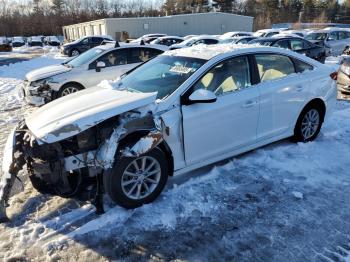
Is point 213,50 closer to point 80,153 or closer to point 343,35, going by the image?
point 80,153

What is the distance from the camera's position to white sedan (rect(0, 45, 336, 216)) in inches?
137

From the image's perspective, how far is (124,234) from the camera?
3434 millimetres

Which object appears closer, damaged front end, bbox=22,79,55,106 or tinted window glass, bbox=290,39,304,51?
damaged front end, bbox=22,79,55,106

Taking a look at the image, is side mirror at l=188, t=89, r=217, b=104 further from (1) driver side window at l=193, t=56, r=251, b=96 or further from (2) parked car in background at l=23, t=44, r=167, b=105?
(2) parked car in background at l=23, t=44, r=167, b=105

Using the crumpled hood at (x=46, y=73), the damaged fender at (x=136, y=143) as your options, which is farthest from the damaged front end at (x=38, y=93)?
the damaged fender at (x=136, y=143)

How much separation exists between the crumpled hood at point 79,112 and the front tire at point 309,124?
2.73 m

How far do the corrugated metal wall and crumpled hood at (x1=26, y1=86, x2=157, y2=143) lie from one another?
44164 mm

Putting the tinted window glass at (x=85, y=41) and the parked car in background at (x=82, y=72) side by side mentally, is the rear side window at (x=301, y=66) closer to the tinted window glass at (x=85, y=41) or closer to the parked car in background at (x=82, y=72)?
the parked car in background at (x=82, y=72)

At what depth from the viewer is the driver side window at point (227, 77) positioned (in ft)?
14.1

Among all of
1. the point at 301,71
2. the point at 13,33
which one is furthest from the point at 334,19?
the point at 301,71

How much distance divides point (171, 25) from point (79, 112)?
46020 mm

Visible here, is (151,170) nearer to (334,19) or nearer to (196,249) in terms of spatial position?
(196,249)

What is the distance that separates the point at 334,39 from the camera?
19.1m

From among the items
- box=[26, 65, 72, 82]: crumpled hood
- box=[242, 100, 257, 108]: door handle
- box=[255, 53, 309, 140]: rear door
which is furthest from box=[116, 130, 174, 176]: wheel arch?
box=[26, 65, 72, 82]: crumpled hood
